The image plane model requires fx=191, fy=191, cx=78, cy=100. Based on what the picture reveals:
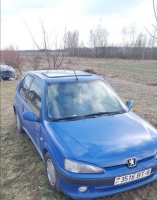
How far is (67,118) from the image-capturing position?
2.84 metres

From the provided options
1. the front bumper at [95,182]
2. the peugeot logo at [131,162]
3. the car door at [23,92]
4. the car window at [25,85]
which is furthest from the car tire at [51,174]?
the car window at [25,85]

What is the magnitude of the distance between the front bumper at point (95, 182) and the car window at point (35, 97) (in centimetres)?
126

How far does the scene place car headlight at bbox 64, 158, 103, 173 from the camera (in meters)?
2.11

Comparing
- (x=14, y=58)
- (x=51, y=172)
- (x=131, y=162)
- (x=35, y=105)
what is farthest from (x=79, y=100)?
(x=14, y=58)

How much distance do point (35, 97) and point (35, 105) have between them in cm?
19

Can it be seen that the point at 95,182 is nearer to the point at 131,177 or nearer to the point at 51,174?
the point at 131,177

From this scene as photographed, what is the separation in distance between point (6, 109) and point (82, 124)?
5182 mm

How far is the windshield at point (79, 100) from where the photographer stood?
2.96 m

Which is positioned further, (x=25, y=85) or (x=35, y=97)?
(x=25, y=85)

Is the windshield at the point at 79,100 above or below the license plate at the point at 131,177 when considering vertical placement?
above

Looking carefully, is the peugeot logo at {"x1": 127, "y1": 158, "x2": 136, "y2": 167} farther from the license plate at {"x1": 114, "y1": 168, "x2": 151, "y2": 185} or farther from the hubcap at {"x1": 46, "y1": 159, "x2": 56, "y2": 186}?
the hubcap at {"x1": 46, "y1": 159, "x2": 56, "y2": 186}

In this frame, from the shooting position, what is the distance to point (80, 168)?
2127 mm

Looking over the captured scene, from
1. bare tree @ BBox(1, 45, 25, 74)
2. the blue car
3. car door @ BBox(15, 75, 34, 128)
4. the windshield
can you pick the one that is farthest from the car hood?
bare tree @ BBox(1, 45, 25, 74)

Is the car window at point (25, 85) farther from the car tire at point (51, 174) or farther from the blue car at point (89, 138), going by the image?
the car tire at point (51, 174)
